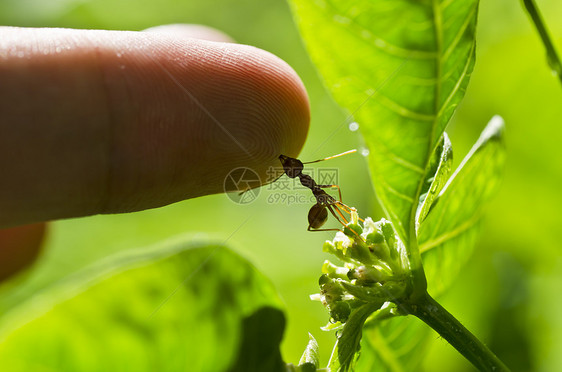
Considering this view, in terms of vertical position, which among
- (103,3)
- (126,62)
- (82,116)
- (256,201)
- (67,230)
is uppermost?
(126,62)

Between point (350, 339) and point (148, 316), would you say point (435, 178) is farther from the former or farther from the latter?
point (148, 316)

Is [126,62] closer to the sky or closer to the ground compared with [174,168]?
closer to the sky

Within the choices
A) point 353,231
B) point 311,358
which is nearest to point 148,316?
point 311,358

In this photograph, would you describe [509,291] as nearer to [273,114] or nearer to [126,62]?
[273,114]

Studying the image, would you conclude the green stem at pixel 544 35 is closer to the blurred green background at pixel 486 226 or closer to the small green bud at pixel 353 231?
the blurred green background at pixel 486 226

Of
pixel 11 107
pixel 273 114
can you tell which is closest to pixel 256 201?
pixel 273 114

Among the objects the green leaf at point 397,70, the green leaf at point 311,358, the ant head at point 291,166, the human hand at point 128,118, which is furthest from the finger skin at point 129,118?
the green leaf at point 311,358
